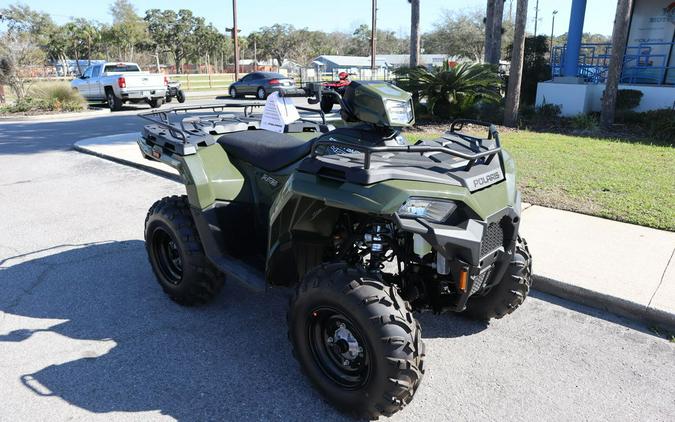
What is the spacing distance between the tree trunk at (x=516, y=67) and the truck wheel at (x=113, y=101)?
49.0 ft

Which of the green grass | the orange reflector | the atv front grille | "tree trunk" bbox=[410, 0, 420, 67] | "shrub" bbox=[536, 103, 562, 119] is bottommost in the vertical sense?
the green grass

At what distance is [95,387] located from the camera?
3.00m

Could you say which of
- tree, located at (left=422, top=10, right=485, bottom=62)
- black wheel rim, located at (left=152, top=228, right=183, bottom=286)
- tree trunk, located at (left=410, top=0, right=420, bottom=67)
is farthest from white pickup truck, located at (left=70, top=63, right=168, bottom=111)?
tree, located at (left=422, top=10, right=485, bottom=62)

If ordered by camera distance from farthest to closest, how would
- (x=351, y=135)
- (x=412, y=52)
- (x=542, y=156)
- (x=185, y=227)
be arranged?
(x=412, y=52)
(x=542, y=156)
(x=185, y=227)
(x=351, y=135)

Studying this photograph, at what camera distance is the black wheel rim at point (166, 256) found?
13.3 ft

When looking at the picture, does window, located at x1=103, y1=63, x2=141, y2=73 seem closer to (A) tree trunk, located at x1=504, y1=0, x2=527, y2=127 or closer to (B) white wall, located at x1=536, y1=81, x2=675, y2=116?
(A) tree trunk, located at x1=504, y1=0, x2=527, y2=127

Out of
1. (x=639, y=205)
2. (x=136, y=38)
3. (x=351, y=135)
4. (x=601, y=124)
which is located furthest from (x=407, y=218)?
(x=136, y=38)

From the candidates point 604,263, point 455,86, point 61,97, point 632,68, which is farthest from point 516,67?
point 61,97

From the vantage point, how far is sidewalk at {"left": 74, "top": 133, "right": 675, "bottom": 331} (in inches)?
152

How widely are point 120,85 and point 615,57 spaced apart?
1686 cm

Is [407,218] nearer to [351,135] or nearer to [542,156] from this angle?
[351,135]

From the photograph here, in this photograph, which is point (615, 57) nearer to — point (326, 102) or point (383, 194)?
point (326, 102)

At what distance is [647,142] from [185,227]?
10.2 metres

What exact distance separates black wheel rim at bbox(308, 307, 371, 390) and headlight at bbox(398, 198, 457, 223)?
2.04 feet
